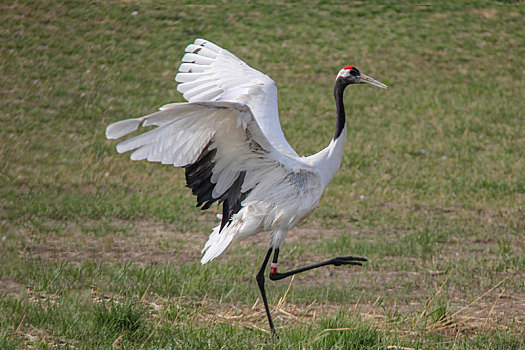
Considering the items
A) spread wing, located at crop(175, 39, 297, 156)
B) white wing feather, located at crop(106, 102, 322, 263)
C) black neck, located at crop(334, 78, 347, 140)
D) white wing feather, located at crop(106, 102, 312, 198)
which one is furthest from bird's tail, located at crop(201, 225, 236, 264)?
black neck, located at crop(334, 78, 347, 140)

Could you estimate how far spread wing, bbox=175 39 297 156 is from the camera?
5.36 m

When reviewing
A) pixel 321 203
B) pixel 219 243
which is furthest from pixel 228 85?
pixel 321 203

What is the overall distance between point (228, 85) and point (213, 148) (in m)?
1.39

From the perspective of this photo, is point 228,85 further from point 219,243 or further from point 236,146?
point 219,243

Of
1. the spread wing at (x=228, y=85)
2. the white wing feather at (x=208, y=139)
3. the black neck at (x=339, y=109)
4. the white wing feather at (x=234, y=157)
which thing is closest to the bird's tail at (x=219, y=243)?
the white wing feather at (x=234, y=157)

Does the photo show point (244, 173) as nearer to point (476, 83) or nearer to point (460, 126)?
point (460, 126)

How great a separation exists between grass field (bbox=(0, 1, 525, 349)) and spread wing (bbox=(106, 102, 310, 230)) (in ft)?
3.15

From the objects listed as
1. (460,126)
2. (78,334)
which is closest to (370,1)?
(460,126)

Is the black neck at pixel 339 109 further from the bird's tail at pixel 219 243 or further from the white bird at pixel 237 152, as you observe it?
the bird's tail at pixel 219 243

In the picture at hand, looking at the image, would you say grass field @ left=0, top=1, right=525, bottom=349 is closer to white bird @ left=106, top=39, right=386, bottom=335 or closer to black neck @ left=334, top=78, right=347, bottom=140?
white bird @ left=106, top=39, right=386, bottom=335

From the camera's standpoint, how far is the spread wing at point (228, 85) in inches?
211

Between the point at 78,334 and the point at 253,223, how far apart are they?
4.73ft

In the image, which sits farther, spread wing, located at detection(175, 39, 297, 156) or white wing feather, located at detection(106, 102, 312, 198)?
spread wing, located at detection(175, 39, 297, 156)

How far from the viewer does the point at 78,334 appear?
4.20 metres
